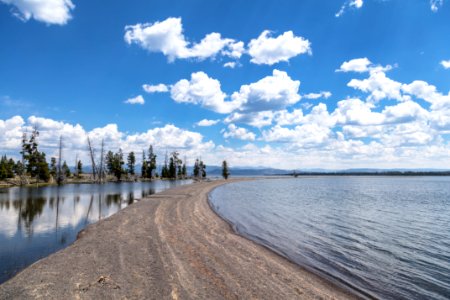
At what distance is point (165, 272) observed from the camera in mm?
11859

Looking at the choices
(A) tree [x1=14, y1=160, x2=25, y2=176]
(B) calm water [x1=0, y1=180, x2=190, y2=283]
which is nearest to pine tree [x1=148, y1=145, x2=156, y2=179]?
(A) tree [x1=14, y1=160, x2=25, y2=176]

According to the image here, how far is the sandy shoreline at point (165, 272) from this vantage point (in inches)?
393

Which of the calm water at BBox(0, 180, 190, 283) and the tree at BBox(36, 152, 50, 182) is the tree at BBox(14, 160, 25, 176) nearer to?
the tree at BBox(36, 152, 50, 182)

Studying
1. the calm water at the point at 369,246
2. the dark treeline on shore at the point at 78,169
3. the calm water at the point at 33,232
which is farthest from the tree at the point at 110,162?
the calm water at the point at 369,246

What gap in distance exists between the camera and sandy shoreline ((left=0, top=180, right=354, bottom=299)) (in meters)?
9.98

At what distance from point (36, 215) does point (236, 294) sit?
1021 inches

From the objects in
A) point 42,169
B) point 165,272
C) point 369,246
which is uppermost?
point 42,169

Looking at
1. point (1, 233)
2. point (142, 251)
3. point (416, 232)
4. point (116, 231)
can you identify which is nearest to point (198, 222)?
point (116, 231)

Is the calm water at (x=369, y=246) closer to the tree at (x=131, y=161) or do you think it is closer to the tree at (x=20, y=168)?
the tree at (x=20, y=168)

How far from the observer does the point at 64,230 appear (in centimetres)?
2173

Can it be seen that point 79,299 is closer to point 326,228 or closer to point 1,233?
point 1,233

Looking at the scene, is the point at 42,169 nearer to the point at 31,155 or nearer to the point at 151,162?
the point at 31,155

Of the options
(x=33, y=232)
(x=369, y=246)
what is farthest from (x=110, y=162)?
(x=369, y=246)

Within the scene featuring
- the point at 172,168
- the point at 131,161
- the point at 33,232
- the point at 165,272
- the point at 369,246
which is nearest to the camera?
the point at 165,272
